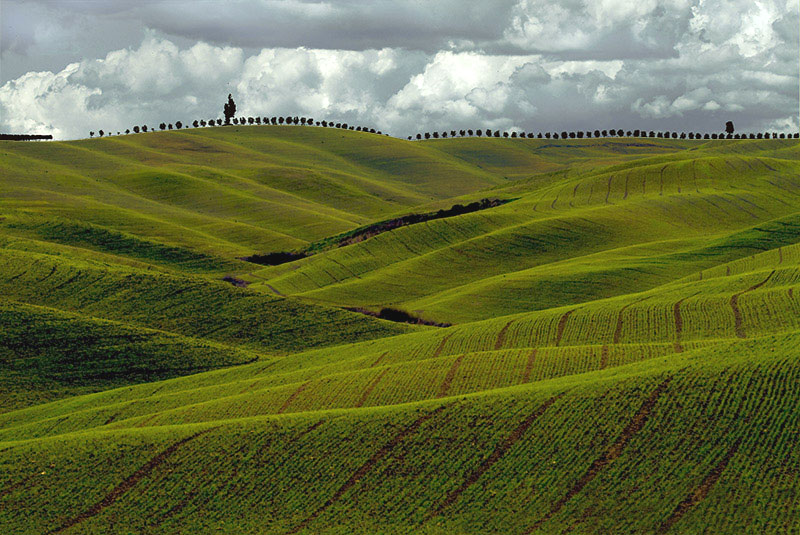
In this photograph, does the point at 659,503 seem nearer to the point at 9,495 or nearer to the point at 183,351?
the point at 9,495

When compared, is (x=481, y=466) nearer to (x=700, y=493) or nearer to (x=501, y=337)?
(x=700, y=493)

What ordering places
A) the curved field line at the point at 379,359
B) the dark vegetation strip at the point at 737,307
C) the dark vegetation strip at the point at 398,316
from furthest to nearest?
the dark vegetation strip at the point at 398,316, the dark vegetation strip at the point at 737,307, the curved field line at the point at 379,359

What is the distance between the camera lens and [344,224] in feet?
510

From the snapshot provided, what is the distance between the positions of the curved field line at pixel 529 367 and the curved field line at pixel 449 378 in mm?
3410

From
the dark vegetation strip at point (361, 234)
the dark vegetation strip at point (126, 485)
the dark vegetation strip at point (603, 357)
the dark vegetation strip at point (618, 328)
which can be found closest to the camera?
the dark vegetation strip at point (126, 485)

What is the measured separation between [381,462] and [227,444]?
6.28 meters

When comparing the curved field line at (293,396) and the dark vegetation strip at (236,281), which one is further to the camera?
the dark vegetation strip at (236,281)

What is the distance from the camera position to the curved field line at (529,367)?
1815 inches

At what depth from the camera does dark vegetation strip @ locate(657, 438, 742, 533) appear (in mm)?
29919

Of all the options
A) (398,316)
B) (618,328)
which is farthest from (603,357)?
(398,316)

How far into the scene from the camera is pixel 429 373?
159 feet

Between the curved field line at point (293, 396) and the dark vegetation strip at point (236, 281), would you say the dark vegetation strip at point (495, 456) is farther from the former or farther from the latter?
the dark vegetation strip at point (236, 281)

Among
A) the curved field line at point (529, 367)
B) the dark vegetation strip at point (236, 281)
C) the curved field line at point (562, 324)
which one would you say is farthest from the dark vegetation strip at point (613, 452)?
the dark vegetation strip at point (236, 281)

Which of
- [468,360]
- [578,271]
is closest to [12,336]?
[468,360]
